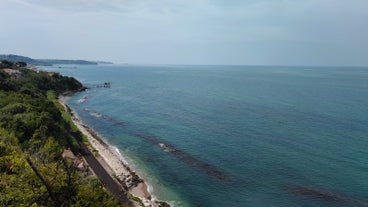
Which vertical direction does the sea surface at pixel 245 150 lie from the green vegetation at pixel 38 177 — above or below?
below

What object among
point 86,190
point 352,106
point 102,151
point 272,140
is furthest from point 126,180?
point 352,106

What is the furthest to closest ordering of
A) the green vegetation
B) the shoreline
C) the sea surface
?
1. the sea surface
2. the shoreline
3. the green vegetation

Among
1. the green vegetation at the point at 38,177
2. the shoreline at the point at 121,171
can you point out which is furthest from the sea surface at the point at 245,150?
the green vegetation at the point at 38,177

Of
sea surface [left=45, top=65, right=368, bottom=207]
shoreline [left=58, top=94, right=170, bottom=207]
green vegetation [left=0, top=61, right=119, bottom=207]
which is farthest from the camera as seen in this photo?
→ sea surface [left=45, top=65, right=368, bottom=207]

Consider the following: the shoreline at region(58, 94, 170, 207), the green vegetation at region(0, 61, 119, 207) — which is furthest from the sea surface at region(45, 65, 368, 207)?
the green vegetation at region(0, 61, 119, 207)

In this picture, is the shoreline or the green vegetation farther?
the shoreline

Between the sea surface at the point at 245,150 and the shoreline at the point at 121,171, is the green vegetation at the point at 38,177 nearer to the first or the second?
the shoreline at the point at 121,171

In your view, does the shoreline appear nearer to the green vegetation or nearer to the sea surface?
the sea surface

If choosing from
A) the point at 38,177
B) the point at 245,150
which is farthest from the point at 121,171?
the point at 38,177

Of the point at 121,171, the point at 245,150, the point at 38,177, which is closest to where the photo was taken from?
the point at 38,177

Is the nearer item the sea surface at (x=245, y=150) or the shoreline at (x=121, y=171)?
the shoreline at (x=121, y=171)

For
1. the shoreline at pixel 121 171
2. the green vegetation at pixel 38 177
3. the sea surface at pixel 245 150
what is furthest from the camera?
the sea surface at pixel 245 150

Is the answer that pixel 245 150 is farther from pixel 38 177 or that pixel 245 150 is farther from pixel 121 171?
pixel 38 177
